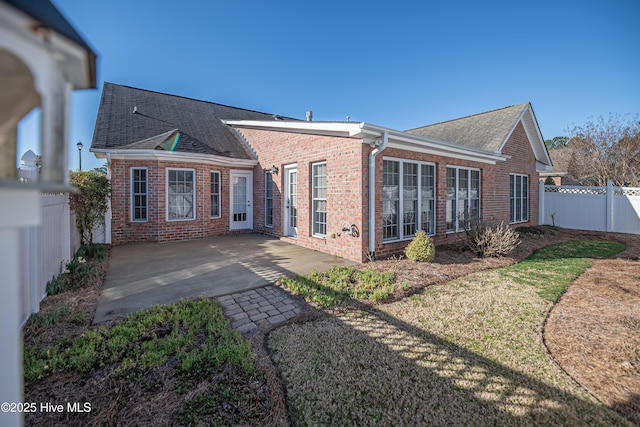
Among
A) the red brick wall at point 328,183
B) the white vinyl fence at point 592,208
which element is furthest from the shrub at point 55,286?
the white vinyl fence at point 592,208

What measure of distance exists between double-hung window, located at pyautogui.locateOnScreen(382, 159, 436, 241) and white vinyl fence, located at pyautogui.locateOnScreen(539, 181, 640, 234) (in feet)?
31.8

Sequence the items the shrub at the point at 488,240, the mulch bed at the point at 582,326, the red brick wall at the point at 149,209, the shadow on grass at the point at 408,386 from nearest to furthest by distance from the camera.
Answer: the shadow on grass at the point at 408,386, the mulch bed at the point at 582,326, the shrub at the point at 488,240, the red brick wall at the point at 149,209

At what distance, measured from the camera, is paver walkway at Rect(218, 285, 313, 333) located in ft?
12.3

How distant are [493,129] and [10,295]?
14.1 metres

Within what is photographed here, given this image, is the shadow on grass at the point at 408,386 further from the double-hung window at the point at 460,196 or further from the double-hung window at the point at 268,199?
the double-hung window at the point at 268,199

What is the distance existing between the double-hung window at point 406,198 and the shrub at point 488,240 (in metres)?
1.17

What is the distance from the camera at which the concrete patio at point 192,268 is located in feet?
14.7

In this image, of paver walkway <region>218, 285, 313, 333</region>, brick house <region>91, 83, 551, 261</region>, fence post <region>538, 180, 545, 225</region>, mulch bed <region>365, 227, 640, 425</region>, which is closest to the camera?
mulch bed <region>365, 227, 640, 425</region>

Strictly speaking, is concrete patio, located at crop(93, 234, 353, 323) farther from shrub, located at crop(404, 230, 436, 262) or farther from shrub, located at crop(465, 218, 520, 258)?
shrub, located at crop(465, 218, 520, 258)

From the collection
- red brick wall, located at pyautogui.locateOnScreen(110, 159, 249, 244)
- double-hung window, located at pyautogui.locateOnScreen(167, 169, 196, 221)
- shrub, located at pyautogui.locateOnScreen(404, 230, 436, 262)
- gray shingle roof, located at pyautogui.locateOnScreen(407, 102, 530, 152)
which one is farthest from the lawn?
gray shingle roof, located at pyautogui.locateOnScreen(407, 102, 530, 152)

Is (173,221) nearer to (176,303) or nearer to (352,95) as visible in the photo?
(176,303)

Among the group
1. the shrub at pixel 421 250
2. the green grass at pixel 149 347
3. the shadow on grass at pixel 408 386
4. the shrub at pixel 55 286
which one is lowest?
the shadow on grass at pixel 408 386

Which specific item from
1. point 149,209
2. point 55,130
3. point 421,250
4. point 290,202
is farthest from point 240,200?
point 55,130

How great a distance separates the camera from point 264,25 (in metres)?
10.2
